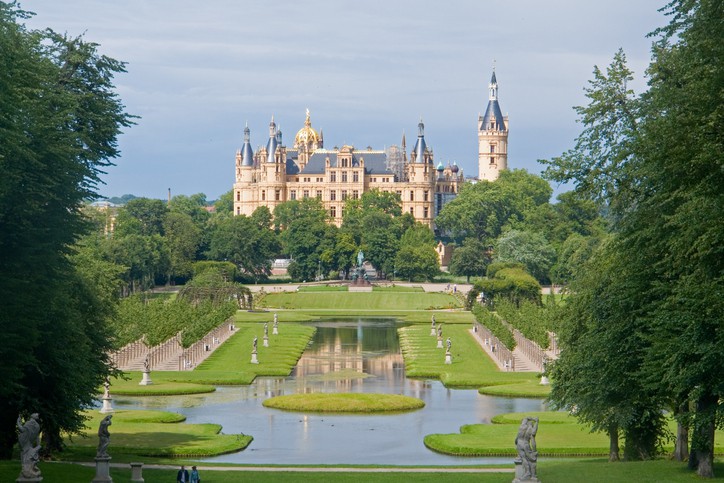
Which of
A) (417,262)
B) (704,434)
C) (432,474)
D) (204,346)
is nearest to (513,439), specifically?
(432,474)

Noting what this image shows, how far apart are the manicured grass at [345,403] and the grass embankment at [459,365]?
585 centimetres

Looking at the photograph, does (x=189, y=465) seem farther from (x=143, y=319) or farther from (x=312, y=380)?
(x=143, y=319)

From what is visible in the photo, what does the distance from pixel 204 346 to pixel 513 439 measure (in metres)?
38.7

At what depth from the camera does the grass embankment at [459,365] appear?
65.5 metres

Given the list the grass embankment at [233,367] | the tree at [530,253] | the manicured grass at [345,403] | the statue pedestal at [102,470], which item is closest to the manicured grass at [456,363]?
the manicured grass at [345,403]

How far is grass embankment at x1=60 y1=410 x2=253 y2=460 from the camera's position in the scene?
4241 centimetres

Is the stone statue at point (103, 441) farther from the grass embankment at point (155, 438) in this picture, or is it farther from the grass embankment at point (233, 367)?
the grass embankment at point (233, 367)

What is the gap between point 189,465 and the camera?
131 feet

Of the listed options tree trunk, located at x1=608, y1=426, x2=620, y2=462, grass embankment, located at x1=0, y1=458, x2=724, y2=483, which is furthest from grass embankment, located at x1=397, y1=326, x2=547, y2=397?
grass embankment, located at x1=0, y1=458, x2=724, y2=483

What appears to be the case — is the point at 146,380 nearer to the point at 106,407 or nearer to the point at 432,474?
the point at 106,407

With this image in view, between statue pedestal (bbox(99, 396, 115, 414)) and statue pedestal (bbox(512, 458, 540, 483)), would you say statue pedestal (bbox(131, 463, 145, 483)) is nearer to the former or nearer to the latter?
statue pedestal (bbox(512, 458, 540, 483))

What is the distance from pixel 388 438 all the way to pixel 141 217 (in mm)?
122498

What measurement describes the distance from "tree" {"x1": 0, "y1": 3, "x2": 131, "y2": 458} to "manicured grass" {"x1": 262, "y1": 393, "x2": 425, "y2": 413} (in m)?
14.1

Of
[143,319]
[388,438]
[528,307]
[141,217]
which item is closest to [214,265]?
[141,217]
